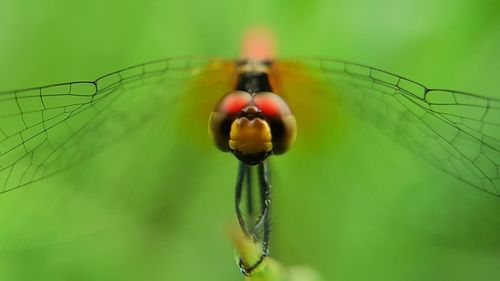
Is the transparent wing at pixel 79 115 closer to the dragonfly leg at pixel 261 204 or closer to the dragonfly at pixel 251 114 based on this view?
the dragonfly at pixel 251 114

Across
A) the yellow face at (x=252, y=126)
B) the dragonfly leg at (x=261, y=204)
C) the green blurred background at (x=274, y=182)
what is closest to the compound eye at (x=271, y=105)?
the yellow face at (x=252, y=126)

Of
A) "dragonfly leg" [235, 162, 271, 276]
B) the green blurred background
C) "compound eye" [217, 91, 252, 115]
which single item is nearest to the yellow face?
"compound eye" [217, 91, 252, 115]

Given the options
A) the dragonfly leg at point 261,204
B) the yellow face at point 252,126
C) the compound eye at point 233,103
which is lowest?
the dragonfly leg at point 261,204

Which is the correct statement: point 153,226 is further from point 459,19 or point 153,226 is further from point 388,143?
point 459,19

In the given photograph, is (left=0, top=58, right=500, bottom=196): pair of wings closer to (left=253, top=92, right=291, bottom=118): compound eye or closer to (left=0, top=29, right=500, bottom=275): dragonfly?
(left=0, top=29, right=500, bottom=275): dragonfly

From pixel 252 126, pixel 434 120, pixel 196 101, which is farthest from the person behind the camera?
pixel 196 101

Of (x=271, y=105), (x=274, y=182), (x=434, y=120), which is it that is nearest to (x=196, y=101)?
(x=274, y=182)

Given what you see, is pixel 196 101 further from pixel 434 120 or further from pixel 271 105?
pixel 434 120

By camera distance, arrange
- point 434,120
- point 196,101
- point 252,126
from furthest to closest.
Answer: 1. point 196,101
2. point 434,120
3. point 252,126

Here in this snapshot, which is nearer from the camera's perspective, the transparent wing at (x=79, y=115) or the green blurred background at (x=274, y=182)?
the transparent wing at (x=79, y=115)
